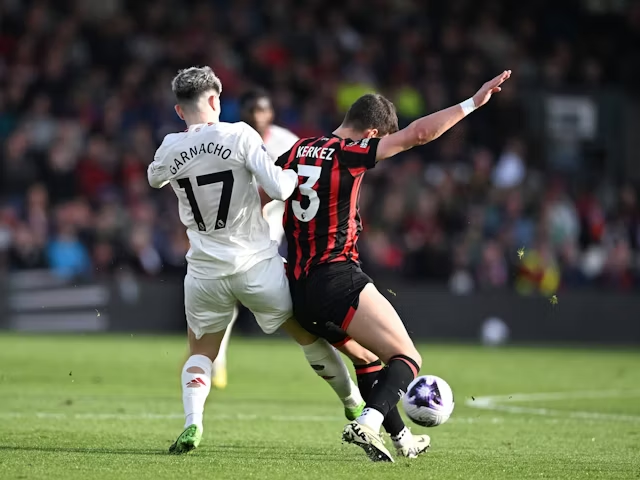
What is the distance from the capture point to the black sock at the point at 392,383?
6.67 meters

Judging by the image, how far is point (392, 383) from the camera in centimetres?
675

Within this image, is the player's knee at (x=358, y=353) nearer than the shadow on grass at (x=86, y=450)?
No

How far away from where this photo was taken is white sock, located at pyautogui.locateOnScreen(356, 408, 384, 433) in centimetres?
647

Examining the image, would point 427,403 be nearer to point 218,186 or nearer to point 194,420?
point 194,420

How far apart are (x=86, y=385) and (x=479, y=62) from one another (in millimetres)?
13705

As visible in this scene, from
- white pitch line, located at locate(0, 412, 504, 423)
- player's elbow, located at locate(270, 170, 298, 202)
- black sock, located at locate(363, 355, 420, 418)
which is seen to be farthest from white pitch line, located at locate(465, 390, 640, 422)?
player's elbow, located at locate(270, 170, 298, 202)

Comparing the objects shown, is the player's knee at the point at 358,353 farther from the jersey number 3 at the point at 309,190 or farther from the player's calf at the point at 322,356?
the jersey number 3 at the point at 309,190

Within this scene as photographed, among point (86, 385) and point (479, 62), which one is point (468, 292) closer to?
point (479, 62)

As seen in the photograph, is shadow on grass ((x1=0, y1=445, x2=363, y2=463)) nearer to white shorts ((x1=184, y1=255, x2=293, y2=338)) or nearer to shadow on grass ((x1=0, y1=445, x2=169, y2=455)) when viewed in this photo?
shadow on grass ((x1=0, y1=445, x2=169, y2=455))

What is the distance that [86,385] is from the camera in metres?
11.9

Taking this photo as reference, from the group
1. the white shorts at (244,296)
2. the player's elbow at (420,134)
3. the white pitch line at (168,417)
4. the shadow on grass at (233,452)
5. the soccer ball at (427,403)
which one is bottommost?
the white pitch line at (168,417)

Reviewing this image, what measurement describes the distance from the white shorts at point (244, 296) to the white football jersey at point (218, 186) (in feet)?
0.18

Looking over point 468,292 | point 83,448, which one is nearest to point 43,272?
point 468,292

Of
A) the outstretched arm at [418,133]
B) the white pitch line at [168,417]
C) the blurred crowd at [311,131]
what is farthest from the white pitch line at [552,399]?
the blurred crowd at [311,131]
